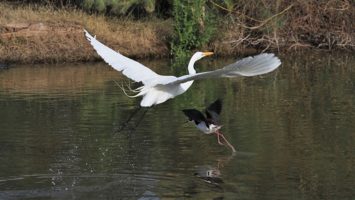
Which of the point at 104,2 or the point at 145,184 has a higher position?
the point at 104,2

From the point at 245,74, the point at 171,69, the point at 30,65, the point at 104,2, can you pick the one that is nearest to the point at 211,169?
the point at 245,74

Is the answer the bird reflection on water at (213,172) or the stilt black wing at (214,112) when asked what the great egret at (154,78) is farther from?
the bird reflection on water at (213,172)

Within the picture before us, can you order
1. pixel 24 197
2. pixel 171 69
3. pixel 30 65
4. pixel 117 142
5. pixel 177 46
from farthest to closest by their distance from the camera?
1. pixel 177 46
2. pixel 30 65
3. pixel 171 69
4. pixel 117 142
5. pixel 24 197

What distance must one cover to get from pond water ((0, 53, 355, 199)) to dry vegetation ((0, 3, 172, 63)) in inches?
313

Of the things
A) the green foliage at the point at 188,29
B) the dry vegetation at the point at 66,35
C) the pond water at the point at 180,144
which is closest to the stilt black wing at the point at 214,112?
the pond water at the point at 180,144

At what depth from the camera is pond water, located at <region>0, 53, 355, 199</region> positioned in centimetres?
1017

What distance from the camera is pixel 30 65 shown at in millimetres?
29000

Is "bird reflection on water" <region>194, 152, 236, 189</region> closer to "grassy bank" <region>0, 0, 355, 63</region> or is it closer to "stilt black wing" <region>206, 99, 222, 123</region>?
"stilt black wing" <region>206, 99, 222, 123</region>

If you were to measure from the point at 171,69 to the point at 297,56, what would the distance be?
6193mm

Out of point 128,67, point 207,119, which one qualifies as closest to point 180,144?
point 207,119

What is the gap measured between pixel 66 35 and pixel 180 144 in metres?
18.7

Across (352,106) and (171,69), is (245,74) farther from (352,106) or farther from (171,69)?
(171,69)

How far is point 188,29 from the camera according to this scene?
102 ft

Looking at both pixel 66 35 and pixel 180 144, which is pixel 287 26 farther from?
pixel 180 144
